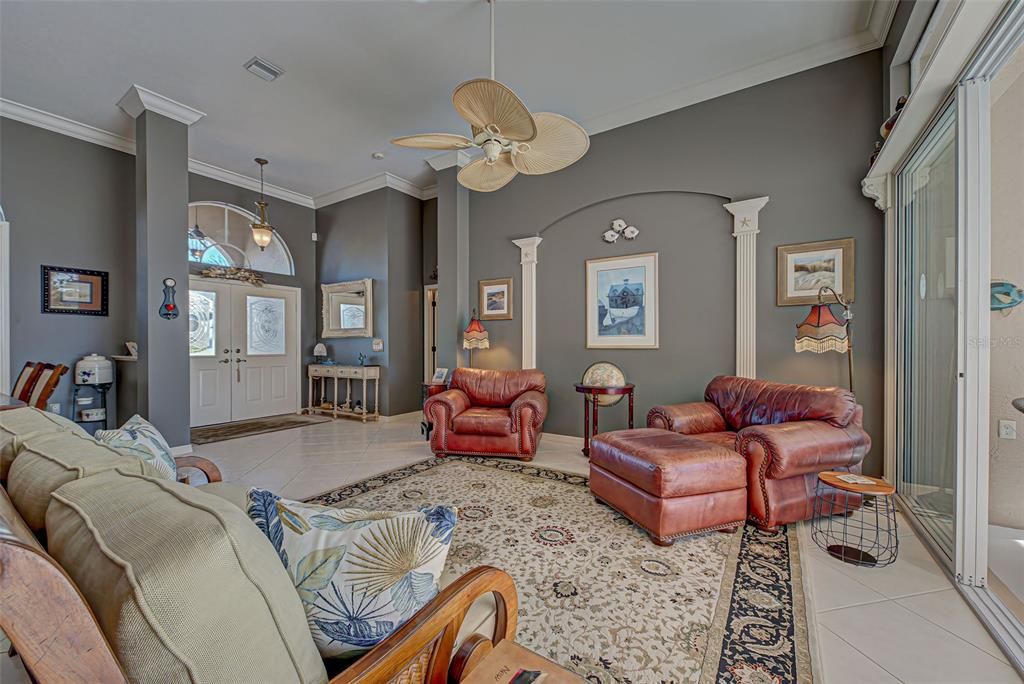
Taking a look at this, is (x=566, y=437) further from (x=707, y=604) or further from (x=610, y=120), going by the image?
(x=610, y=120)

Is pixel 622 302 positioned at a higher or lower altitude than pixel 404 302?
lower

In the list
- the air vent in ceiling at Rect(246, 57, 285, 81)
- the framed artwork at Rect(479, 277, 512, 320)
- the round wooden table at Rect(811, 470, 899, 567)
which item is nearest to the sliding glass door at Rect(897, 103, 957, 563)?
the round wooden table at Rect(811, 470, 899, 567)

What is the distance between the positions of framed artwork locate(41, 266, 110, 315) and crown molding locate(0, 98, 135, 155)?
1.42m

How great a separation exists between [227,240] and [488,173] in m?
4.75

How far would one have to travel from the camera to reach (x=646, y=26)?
3088mm

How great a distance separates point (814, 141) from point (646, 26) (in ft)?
5.39

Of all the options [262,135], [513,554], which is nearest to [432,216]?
[262,135]

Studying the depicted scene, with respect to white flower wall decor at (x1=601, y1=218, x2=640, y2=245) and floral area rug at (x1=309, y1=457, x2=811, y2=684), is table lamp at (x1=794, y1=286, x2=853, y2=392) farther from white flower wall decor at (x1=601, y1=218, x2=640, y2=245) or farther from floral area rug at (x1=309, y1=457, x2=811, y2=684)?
white flower wall decor at (x1=601, y1=218, x2=640, y2=245)

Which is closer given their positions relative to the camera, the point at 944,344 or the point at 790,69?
the point at 944,344

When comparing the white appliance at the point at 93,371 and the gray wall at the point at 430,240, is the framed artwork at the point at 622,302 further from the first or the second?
the white appliance at the point at 93,371

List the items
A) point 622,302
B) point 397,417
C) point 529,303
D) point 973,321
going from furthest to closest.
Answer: point 397,417
point 529,303
point 622,302
point 973,321

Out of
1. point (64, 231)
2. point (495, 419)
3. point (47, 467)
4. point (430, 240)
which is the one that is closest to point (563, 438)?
point (495, 419)

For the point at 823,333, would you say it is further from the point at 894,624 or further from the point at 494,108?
the point at 494,108

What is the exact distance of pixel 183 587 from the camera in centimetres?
54
